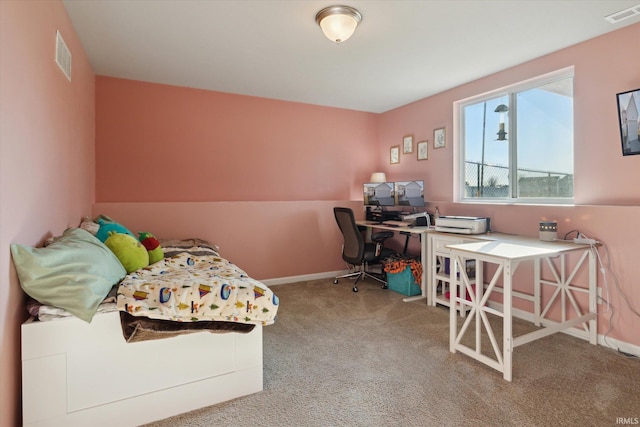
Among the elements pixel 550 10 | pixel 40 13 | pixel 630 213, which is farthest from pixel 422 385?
pixel 40 13

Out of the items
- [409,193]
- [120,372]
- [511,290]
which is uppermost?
[409,193]

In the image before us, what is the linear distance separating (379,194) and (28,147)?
3.66 m

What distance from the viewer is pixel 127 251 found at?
2.25 m

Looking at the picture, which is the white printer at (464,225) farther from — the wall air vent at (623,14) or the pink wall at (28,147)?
the pink wall at (28,147)

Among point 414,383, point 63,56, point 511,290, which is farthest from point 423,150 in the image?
point 63,56

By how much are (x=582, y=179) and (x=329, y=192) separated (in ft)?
9.66

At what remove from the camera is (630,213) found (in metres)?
2.44

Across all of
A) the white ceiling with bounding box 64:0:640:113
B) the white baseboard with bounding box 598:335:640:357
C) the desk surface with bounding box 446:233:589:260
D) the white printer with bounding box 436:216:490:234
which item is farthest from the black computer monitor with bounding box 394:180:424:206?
the white baseboard with bounding box 598:335:640:357

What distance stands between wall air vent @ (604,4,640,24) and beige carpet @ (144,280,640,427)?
2.38 meters

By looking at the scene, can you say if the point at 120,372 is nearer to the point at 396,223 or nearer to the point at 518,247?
the point at 518,247

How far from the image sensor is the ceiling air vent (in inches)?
85.6

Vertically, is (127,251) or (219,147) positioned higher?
(219,147)

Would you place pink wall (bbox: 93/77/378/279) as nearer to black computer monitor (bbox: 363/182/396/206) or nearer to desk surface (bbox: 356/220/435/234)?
black computer monitor (bbox: 363/182/396/206)

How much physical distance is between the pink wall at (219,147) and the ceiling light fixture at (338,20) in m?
2.16
